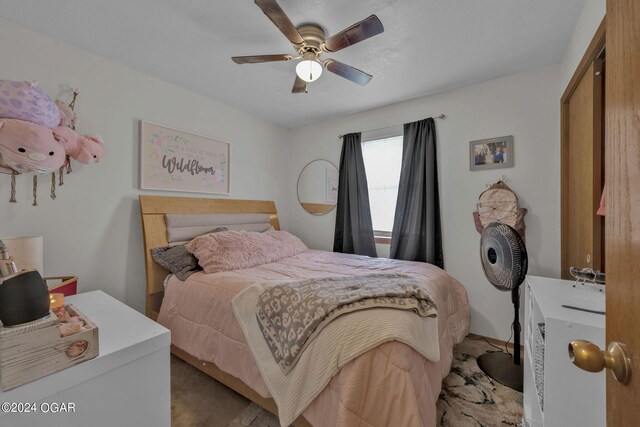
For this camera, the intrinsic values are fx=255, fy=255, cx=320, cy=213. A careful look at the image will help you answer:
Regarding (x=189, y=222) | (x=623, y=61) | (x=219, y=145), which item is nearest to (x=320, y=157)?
(x=219, y=145)

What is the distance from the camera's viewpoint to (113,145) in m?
2.13

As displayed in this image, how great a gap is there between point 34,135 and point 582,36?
337cm

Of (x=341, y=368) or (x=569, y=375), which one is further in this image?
(x=341, y=368)

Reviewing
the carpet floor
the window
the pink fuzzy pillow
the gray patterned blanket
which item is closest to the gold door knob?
the gray patterned blanket

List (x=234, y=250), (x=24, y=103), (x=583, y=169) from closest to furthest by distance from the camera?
(x=24, y=103), (x=583, y=169), (x=234, y=250)

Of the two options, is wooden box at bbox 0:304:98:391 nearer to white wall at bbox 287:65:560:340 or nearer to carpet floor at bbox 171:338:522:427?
carpet floor at bbox 171:338:522:427

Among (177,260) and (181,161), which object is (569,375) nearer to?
(177,260)

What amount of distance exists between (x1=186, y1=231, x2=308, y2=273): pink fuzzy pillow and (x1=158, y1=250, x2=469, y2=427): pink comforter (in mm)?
94

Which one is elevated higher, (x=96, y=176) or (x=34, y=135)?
(x=34, y=135)

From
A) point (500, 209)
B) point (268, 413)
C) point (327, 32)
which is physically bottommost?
point (268, 413)

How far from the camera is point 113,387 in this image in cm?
88

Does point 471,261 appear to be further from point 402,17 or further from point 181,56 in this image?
point 181,56

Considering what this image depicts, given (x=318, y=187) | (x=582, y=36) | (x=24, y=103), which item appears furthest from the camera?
(x=318, y=187)

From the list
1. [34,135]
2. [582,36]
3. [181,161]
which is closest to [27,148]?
[34,135]
